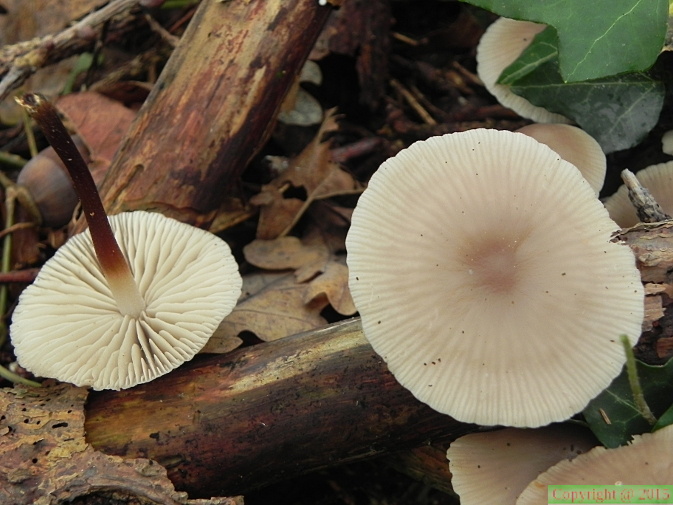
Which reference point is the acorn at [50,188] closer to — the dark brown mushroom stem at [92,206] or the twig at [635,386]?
the dark brown mushroom stem at [92,206]

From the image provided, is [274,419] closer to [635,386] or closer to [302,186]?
[635,386]

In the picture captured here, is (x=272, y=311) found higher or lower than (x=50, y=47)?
lower

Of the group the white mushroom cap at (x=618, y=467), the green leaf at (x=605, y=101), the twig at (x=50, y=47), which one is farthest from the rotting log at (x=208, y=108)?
the white mushroom cap at (x=618, y=467)

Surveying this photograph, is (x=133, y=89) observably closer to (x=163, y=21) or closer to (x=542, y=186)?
(x=163, y=21)

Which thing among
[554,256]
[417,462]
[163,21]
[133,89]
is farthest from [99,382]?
[163,21]

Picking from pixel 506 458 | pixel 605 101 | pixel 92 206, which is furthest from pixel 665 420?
pixel 92 206

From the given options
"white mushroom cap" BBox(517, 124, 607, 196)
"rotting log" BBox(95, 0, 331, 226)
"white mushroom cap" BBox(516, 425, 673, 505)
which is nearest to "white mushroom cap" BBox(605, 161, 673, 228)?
"white mushroom cap" BBox(517, 124, 607, 196)

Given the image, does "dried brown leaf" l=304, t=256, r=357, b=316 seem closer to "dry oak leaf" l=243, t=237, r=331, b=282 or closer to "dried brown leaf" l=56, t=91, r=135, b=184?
"dry oak leaf" l=243, t=237, r=331, b=282
